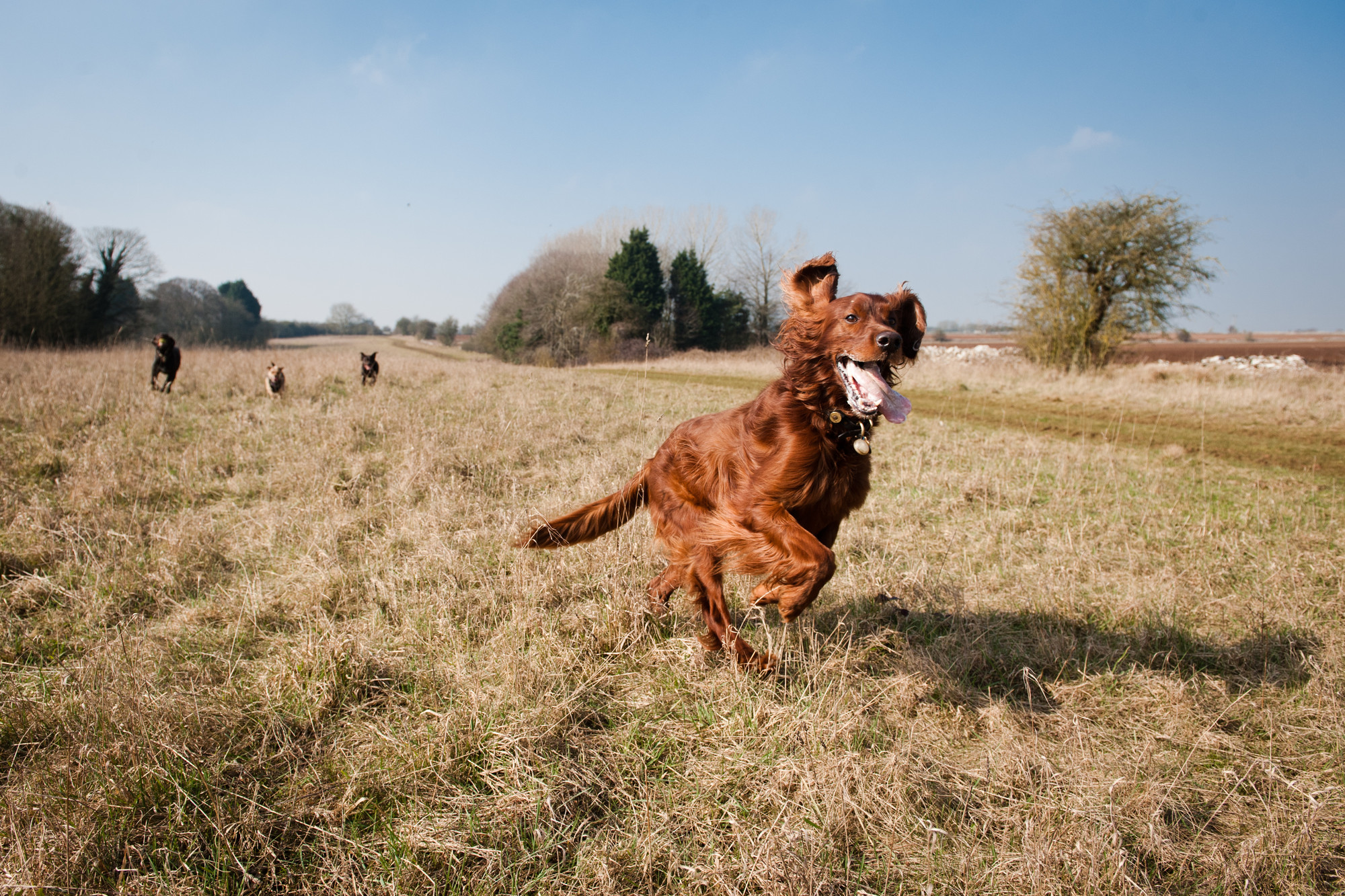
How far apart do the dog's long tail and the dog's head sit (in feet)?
3.51

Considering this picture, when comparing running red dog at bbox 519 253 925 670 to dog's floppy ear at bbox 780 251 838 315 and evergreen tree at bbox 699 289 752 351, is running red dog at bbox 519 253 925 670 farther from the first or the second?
evergreen tree at bbox 699 289 752 351

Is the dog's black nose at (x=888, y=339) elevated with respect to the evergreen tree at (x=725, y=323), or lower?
lower

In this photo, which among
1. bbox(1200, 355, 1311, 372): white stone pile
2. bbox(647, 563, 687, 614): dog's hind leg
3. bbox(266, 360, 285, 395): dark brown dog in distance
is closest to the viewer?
bbox(647, 563, 687, 614): dog's hind leg

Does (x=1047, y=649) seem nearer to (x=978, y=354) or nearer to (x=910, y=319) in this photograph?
(x=910, y=319)

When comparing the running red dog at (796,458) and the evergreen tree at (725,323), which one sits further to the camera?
the evergreen tree at (725,323)

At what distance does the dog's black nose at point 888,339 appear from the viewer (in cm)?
223

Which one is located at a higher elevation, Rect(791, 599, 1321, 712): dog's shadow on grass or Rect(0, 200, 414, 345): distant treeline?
Rect(0, 200, 414, 345): distant treeline

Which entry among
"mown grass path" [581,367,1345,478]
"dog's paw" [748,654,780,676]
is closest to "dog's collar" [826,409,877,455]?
"dog's paw" [748,654,780,676]

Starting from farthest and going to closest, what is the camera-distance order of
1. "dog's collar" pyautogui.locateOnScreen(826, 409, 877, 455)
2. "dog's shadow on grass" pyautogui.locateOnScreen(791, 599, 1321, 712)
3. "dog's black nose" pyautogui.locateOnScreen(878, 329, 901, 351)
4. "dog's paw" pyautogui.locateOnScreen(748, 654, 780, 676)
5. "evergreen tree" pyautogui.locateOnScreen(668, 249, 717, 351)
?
"evergreen tree" pyautogui.locateOnScreen(668, 249, 717, 351) < "dog's shadow on grass" pyautogui.locateOnScreen(791, 599, 1321, 712) < "dog's paw" pyautogui.locateOnScreen(748, 654, 780, 676) < "dog's collar" pyautogui.locateOnScreen(826, 409, 877, 455) < "dog's black nose" pyautogui.locateOnScreen(878, 329, 901, 351)

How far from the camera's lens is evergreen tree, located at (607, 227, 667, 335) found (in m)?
35.8

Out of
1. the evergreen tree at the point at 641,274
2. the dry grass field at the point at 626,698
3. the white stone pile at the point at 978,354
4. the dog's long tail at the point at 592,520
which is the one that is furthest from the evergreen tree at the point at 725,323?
the dog's long tail at the point at 592,520

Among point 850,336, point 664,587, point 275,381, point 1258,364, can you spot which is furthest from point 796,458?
point 1258,364

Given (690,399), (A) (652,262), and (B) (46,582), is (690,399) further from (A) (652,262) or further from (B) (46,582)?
(A) (652,262)

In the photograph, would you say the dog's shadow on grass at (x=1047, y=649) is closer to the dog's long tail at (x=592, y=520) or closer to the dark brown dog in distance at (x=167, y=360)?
the dog's long tail at (x=592, y=520)
